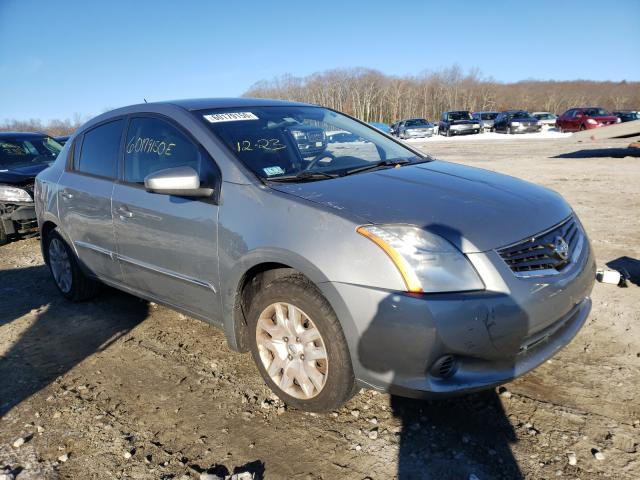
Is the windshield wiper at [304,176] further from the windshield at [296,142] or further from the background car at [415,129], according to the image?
the background car at [415,129]

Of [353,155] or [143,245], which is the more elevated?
[353,155]

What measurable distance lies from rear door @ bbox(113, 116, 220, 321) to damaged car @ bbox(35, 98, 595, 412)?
0.01 metres

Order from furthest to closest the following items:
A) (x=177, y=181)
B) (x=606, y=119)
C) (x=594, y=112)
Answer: (x=594, y=112)
(x=606, y=119)
(x=177, y=181)

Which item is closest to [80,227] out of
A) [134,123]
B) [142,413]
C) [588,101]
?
[134,123]

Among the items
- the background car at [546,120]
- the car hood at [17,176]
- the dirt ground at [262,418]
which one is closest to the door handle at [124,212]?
the dirt ground at [262,418]

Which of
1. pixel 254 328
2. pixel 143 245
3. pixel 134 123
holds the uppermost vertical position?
pixel 134 123

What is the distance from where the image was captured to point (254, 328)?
2865mm

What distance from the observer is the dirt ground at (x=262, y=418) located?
2.34 metres

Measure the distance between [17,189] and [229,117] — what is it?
513cm

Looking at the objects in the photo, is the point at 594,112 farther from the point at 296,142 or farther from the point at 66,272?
the point at 66,272

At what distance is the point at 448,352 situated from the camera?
2.23 m

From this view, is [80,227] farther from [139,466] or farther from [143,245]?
[139,466]

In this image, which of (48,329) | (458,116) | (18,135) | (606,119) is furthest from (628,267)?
(458,116)

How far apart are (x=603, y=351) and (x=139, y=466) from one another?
2877 mm
